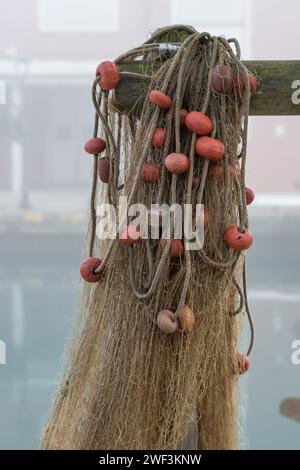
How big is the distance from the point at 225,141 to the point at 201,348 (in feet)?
1.10

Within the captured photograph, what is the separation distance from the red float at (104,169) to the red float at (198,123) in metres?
0.17

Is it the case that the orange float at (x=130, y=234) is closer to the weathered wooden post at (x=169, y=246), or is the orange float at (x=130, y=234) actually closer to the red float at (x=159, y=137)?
the weathered wooden post at (x=169, y=246)

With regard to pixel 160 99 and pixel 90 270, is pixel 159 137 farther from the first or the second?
pixel 90 270

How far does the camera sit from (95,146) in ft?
3.01

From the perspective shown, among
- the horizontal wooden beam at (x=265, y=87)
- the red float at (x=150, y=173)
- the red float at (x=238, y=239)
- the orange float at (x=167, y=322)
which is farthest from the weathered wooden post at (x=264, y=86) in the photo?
the orange float at (x=167, y=322)

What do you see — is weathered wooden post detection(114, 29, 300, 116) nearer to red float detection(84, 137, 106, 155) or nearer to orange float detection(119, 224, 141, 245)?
red float detection(84, 137, 106, 155)

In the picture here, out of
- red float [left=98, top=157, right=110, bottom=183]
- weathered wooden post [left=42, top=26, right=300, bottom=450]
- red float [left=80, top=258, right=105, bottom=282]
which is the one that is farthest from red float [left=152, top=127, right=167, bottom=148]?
red float [left=80, top=258, right=105, bottom=282]

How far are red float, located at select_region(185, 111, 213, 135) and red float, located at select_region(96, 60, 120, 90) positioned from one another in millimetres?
141

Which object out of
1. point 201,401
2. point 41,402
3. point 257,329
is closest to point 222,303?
point 201,401

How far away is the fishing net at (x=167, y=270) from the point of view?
86 cm

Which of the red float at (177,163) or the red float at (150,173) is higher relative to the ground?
the red float at (177,163)

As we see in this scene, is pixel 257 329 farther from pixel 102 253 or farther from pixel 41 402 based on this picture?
pixel 102 253

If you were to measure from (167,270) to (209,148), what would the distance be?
0.20 meters

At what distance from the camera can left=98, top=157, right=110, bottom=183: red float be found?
0.93 metres
